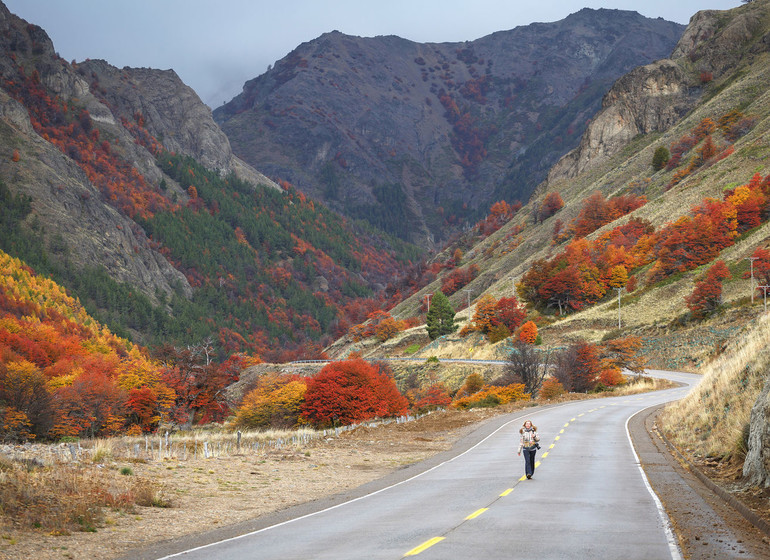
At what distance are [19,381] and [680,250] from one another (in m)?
76.0

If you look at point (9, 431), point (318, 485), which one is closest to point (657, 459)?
point (318, 485)

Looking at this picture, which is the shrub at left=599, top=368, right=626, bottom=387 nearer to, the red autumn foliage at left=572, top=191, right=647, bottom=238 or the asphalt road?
the asphalt road

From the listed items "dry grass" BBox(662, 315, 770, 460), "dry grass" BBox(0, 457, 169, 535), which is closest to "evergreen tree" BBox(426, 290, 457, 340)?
"dry grass" BBox(662, 315, 770, 460)

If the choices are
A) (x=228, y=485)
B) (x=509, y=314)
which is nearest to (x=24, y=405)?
(x=228, y=485)

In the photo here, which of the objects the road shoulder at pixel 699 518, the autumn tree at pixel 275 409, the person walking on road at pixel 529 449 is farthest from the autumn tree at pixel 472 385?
the person walking on road at pixel 529 449

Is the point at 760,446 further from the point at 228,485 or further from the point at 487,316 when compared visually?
the point at 487,316

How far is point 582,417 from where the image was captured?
124 feet

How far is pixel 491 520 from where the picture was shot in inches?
518

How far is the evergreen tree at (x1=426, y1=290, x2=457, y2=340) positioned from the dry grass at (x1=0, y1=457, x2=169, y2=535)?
85952 mm

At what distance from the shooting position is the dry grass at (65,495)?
12578 millimetres

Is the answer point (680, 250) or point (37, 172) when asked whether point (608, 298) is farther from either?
point (37, 172)

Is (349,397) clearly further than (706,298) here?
No

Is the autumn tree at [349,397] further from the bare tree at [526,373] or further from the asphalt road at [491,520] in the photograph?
the asphalt road at [491,520]

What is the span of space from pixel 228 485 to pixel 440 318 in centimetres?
8534
